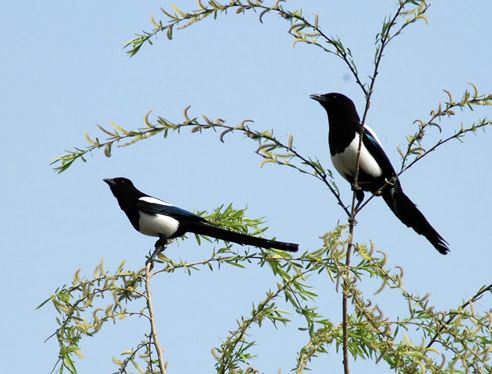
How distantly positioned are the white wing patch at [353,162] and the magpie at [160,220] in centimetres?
73

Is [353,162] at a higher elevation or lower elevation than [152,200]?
lower

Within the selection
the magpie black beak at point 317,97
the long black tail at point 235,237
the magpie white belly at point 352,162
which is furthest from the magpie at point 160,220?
the magpie black beak at point 317,97

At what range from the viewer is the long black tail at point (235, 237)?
352 cm

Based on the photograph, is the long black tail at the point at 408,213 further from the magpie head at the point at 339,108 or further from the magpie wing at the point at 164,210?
the magpie wing at the point at 164,210

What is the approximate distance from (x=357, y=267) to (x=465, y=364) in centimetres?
48

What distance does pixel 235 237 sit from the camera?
4.07 m

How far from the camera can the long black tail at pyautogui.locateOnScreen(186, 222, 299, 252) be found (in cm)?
352

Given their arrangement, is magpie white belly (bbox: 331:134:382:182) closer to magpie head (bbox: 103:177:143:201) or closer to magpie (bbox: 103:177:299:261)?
magpie (bbox: 103:177:299:261)

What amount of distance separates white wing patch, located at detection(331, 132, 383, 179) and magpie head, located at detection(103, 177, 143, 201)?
4.01 feet

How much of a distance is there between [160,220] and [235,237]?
78cm

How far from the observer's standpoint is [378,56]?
106 inches

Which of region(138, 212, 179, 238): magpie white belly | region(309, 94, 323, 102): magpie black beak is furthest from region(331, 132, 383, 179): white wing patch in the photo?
region(138, 212, 179, 238): magpie white belly

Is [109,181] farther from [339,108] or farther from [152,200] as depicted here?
[339,108]

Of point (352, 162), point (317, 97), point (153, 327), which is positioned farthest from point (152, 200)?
point (153, 327)
